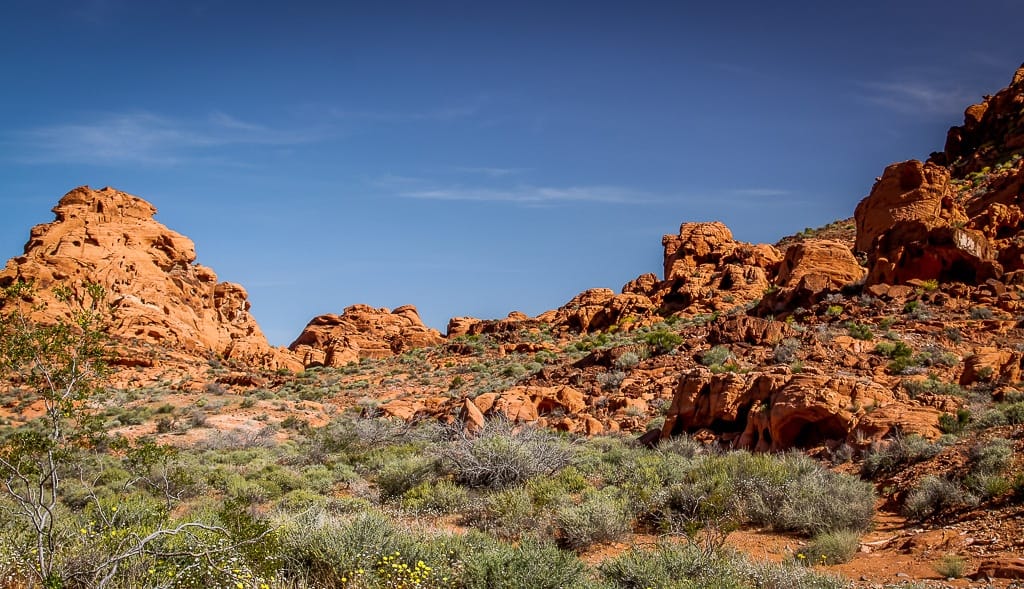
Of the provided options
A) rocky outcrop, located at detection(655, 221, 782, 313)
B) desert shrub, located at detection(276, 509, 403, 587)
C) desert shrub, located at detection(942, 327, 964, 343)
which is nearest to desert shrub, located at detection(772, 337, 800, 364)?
desert shrub, located at detection(942, 327, 964, 343)

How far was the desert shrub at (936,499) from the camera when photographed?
780 cm

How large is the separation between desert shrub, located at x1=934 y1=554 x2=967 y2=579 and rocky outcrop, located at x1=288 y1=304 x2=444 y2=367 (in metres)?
41.4

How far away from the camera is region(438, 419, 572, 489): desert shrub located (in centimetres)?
1113

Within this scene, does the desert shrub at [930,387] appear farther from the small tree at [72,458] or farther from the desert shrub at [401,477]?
the small tree at [72,458]

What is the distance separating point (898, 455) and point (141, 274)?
4182 centimetres

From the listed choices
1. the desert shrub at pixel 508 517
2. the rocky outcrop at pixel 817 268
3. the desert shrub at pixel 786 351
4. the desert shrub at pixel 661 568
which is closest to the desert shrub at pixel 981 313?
the desert shrub at pixel 786 351

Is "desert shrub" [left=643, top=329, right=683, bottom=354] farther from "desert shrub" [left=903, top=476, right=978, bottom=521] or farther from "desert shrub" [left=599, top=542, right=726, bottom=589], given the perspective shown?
"desert shrub" [left=599, top=542, right=726, bottom=589]

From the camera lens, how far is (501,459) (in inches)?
449

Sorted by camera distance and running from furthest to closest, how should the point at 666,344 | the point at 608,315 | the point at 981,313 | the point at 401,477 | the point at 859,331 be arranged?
1. the point at 608,315
2. the point at 666,344
3. the point at 859,331
4. the point at 981,313
5. the point at 401,477

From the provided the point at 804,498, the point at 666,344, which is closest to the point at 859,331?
the point at 666,344

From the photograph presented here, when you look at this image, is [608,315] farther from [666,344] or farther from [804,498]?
[804,498]

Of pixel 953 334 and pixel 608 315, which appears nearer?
pixel 953 334

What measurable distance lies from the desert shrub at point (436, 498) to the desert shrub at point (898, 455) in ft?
19.7

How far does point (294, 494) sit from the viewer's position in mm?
10609
